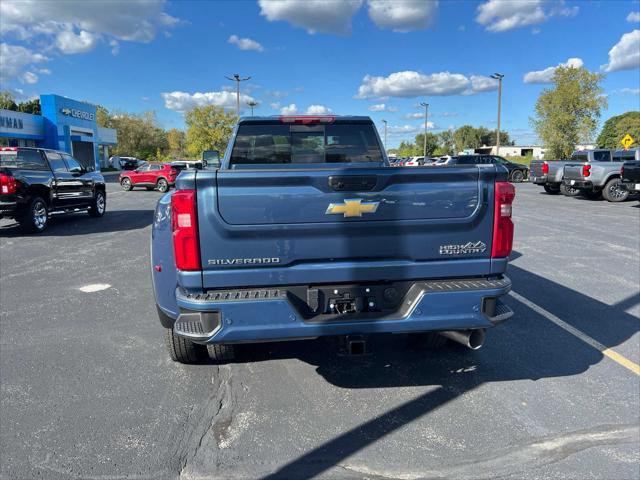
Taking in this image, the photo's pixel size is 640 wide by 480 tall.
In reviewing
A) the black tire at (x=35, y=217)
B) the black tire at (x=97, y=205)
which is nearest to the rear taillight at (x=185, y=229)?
the black tire at (x=35, y=217)

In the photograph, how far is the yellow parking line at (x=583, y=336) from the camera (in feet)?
13.3

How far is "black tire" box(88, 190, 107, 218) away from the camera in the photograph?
13.5 meters

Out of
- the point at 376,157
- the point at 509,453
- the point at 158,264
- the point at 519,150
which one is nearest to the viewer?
the point at 509,453

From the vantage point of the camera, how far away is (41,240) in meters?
10.1

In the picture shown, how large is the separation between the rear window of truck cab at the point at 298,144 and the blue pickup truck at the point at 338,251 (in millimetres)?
2032

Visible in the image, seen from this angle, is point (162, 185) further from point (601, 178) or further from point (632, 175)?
point (632, 175)

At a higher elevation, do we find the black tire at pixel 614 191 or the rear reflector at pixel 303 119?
the rear reflector at pixel 303 119

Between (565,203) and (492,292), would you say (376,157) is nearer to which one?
(492,292)

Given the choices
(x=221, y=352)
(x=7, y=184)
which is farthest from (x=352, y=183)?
(x=7, y=184)

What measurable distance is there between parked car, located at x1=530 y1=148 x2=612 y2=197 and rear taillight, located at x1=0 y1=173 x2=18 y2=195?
724 inches

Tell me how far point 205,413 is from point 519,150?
388 ft

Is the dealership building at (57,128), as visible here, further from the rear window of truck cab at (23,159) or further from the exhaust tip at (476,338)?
the exhaust tip at (476,338)

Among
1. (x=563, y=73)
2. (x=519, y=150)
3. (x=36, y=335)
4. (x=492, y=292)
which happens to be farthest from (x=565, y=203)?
(x=519, y=150)

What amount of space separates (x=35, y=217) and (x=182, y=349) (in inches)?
342
